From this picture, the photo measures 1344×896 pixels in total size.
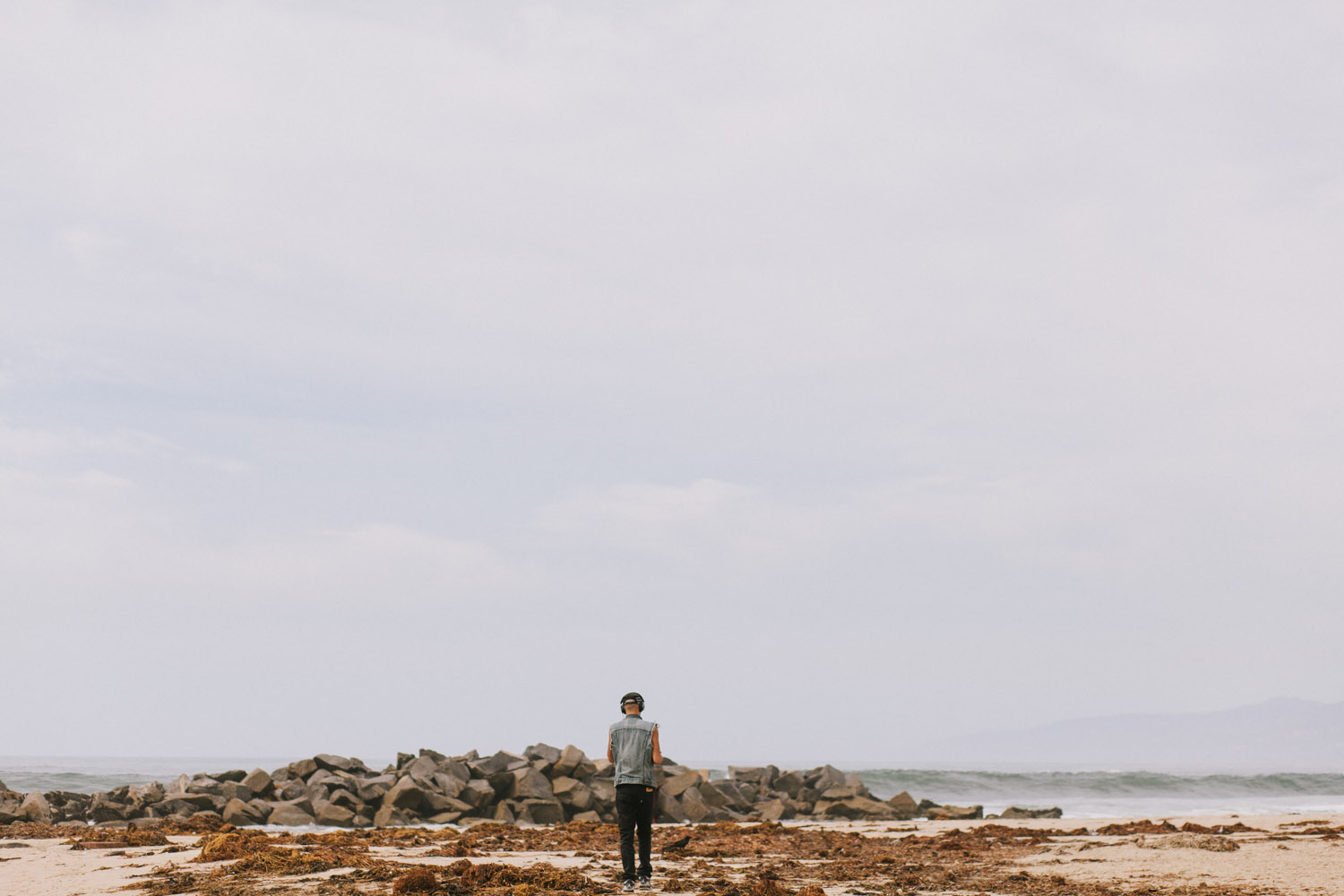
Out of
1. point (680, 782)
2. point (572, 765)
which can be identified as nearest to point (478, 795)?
point (572, 765)

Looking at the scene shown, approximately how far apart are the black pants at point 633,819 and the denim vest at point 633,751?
0.09 m

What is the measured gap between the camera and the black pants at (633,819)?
10547 millimetres

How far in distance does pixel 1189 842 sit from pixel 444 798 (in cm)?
1417

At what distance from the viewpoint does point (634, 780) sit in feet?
34.6

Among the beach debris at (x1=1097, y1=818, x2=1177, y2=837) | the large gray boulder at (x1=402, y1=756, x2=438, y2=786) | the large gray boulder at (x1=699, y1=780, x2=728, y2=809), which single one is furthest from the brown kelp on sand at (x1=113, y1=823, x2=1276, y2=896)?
the large gray boulder at (x1=699, y1=780, x2=728, y2=809)

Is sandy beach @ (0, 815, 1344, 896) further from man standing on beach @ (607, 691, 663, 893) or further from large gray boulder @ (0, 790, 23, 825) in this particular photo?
large gray boulder @ (0, 790, 23, 825)

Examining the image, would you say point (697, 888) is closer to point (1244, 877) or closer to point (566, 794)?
point (1244, 877)

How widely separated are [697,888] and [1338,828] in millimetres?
13936

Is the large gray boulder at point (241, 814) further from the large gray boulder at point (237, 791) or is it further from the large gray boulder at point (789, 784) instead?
the large gray boulder at point (789, 784)

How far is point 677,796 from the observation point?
936 inches

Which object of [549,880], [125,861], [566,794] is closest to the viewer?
[549,880]

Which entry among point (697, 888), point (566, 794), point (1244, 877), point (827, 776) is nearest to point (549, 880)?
point (697, 888)

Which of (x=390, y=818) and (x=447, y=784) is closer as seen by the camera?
(x=390, y=818)

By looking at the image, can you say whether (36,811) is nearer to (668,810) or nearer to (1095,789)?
(668,810)
